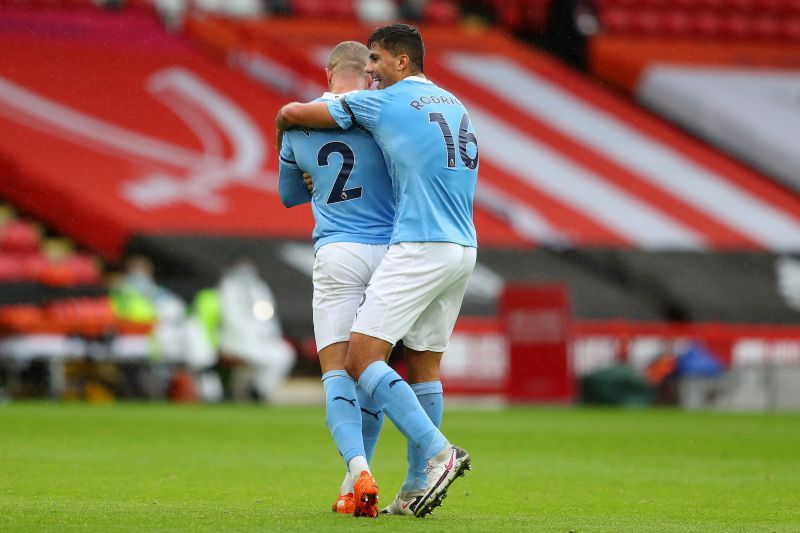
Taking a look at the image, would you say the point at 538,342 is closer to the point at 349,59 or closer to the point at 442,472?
the point at 349,59

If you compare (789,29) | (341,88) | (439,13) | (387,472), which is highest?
(439,13)

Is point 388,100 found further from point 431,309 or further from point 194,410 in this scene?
point 194,410

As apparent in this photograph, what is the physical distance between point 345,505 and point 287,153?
1376 mm

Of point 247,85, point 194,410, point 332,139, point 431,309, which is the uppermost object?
point 247,85

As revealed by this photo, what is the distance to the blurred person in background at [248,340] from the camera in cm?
1672

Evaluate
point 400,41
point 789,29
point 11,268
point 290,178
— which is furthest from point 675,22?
point 400,41

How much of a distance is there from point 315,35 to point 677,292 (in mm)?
8146

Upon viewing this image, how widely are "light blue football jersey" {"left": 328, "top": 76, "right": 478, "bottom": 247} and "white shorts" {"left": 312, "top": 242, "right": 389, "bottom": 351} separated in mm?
208

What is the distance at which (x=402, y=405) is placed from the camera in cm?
544

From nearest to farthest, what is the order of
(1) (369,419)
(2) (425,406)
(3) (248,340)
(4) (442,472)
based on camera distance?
(4) (442,472) < (2) (425,406) < (1) (369,419) < (3) (248,340)

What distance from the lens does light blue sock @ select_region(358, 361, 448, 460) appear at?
5410mm

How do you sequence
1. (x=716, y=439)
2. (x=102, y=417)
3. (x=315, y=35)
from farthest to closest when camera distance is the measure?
(x=315, y=35), (x=102, y=417), (x=716, y=439)

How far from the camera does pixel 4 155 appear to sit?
2036cm

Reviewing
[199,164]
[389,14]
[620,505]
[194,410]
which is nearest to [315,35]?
[389,14]
